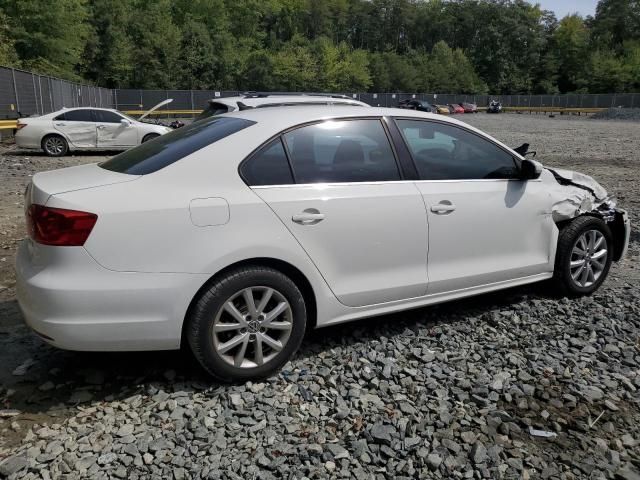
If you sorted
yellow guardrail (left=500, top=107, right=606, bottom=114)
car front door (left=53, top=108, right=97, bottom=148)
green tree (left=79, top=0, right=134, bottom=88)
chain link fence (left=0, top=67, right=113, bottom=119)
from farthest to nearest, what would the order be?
yellow guardrail (left=500, top=107, right=606, bottom=114)
green tree (left=79, top=0, right=134, bottom=88)
chain link fence (left=0, top=67, right=113, bottom=119)
car front door (left=53, top=108, right=97, bottom=148)

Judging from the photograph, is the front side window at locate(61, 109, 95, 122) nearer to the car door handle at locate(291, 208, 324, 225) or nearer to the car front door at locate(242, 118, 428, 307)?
the car front door at locate(242, 118, 428, 307)

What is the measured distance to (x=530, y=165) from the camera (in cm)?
447

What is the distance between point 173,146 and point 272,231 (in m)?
0.93

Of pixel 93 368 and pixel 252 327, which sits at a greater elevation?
pixel 252 327

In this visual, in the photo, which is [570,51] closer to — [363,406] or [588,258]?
[588,258]

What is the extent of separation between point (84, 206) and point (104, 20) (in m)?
78.6

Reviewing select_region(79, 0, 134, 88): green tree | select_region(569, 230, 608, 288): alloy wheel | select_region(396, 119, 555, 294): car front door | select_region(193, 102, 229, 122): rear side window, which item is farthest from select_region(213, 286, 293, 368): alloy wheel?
select_region(79, 0, 134, 88): green tree

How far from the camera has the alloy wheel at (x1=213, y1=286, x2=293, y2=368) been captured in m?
3.36

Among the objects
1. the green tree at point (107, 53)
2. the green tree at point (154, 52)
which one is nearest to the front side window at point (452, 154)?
the green tree at point (107, 53)

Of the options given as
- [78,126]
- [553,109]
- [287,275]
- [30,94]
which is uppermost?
[30,94]

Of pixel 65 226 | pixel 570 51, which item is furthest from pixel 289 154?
pixel 570 51

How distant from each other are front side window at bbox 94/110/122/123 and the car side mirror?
13.7 m

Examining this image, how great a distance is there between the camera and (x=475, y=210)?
4.20 metres

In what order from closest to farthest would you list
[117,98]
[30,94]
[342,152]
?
[342,152], [30,94], [117,98]
